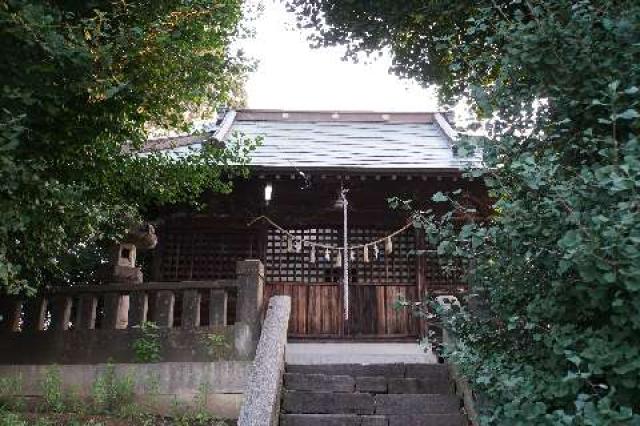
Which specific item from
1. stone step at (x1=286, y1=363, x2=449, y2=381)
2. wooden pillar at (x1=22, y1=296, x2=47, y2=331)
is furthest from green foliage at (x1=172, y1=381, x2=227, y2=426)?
wooden pillar at (x1=22, y1=296, x2=47, y2=331)

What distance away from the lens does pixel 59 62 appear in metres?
5.34

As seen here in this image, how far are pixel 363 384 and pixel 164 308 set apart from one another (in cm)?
289

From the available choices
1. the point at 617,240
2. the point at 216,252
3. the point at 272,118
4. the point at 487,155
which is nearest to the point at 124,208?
the point at 216,252

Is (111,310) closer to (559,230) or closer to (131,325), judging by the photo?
(131,325)

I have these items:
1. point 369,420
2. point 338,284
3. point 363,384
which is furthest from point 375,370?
point 338,284

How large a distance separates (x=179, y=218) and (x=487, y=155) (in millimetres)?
8582

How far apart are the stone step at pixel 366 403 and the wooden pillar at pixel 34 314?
4.01m

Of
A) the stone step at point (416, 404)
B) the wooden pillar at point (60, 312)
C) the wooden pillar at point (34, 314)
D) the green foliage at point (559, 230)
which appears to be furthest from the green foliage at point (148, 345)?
the green foliage at point (559, 230)

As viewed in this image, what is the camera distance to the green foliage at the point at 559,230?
116 inches

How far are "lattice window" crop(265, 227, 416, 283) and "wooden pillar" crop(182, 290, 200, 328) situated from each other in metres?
3.74

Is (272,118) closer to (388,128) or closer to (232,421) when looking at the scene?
(388,128)

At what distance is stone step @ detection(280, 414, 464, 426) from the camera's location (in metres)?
6.36

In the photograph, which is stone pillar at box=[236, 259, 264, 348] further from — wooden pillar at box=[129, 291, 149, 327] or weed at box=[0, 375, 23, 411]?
weed at box=[0, 375, 23, 411]

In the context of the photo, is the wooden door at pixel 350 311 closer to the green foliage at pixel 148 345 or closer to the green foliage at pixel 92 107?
the green foliage at pixel 92 107
